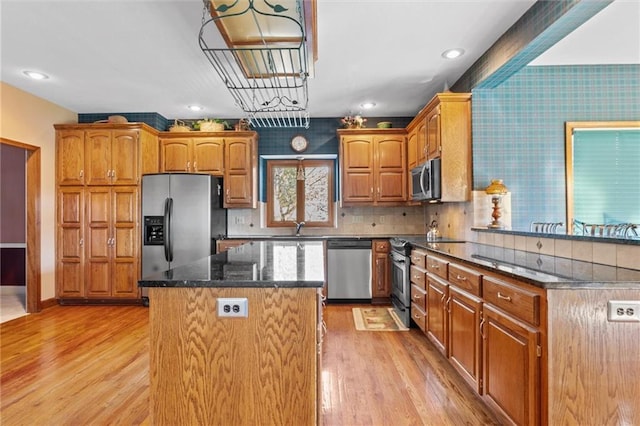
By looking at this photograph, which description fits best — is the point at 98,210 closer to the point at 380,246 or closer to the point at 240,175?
the point at 240,175

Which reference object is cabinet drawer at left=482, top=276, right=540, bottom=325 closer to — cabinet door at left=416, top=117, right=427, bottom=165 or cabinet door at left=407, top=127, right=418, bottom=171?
cabinet door at left=416, top=117, right=427, bottom=165

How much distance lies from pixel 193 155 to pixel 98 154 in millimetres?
1175

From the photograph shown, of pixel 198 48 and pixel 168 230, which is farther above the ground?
pixel 198 48

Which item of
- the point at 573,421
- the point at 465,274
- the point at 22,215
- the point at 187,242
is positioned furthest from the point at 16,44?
the point at 573,421

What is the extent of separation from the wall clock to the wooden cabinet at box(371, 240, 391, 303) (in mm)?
1746

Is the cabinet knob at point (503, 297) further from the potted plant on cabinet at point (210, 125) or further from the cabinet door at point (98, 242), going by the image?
the cabinet door at point (98, 242)

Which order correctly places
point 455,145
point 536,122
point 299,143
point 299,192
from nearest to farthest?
point 536,122 < point 455,145 < point 299,143 < point 299,192

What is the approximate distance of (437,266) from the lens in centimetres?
282

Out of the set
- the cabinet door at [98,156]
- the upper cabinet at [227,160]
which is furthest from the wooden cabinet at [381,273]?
the cabinet door at [98,156]

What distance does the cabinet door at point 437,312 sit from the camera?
8.73 feet

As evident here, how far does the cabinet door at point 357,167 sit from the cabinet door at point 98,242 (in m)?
3.15

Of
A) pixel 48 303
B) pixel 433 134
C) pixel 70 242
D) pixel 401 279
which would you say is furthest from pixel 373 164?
pixel 48 303

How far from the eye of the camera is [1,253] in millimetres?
5672

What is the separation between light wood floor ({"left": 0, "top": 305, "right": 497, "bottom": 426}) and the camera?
6.73 feet
